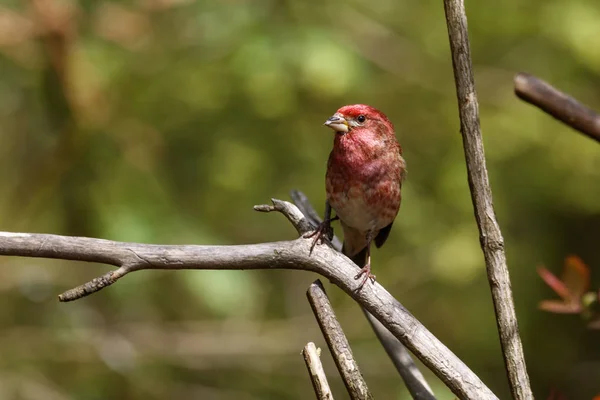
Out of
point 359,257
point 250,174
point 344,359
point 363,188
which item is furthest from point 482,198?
point 250,174

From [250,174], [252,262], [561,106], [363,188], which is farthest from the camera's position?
[250,174]

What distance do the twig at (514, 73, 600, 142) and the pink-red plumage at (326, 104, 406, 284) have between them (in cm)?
173

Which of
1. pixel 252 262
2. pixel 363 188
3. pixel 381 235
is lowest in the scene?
pixel 252 262

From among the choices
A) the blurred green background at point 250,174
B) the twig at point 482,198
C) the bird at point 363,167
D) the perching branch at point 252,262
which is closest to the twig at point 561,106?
the twig at point 482,198

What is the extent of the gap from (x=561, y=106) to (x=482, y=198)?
23.1 inches

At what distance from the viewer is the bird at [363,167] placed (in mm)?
3342

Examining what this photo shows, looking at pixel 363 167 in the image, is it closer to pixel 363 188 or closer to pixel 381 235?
pixel 363 188

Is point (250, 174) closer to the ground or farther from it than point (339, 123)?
farther from it

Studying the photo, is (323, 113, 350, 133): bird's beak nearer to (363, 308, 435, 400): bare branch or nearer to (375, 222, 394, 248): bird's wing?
(375, 222, 394, 248): bird's wing

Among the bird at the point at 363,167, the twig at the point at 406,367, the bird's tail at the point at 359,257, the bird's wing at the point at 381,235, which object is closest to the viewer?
the twig at the point at 406,367

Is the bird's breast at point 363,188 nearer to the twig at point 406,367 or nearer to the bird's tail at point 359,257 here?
the bird's tail at point 359,257

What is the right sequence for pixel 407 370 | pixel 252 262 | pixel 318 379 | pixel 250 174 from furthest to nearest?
1. pixel 250 174
2. pixel 407 370
3. pixel 252 262
4. pixel 318 379

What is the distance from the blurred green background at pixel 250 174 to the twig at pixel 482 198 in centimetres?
223

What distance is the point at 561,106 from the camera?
154 centimetres
